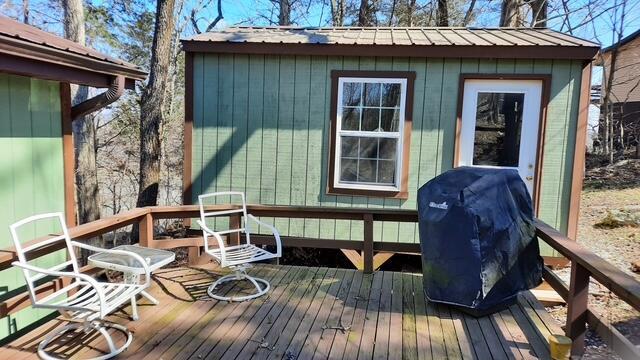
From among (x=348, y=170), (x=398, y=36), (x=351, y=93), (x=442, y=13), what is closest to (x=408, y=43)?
(x=398, y=36)

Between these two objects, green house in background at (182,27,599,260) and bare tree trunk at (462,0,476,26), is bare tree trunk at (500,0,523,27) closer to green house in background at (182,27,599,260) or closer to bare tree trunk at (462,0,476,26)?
bare tree trunk at (462,0,476,26)

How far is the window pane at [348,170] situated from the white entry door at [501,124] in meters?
1.15

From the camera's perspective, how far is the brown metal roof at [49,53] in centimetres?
222

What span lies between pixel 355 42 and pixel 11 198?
3406 mm

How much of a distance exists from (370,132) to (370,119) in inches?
5.7

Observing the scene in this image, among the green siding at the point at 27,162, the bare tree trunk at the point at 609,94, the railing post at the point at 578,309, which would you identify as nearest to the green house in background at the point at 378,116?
the green siding at the point at 27,162

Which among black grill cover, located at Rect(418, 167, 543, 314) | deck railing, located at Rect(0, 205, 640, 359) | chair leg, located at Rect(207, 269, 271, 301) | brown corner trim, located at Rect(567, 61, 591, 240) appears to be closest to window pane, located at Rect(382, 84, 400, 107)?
deck railing, located at Rect(0, 205, 640, 359)

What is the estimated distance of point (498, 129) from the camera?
15.3 feet

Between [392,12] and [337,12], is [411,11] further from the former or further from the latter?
[337,12]

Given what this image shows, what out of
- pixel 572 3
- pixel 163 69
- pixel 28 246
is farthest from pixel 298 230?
pixel 572 3

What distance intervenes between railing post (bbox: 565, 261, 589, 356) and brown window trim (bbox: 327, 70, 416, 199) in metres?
2.44

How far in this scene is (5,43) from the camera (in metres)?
2.16

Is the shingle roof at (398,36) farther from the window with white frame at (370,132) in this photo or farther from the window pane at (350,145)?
the window pane at (350,145)

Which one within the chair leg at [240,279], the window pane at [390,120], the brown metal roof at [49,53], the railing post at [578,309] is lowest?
the chair leg at [240,279]
